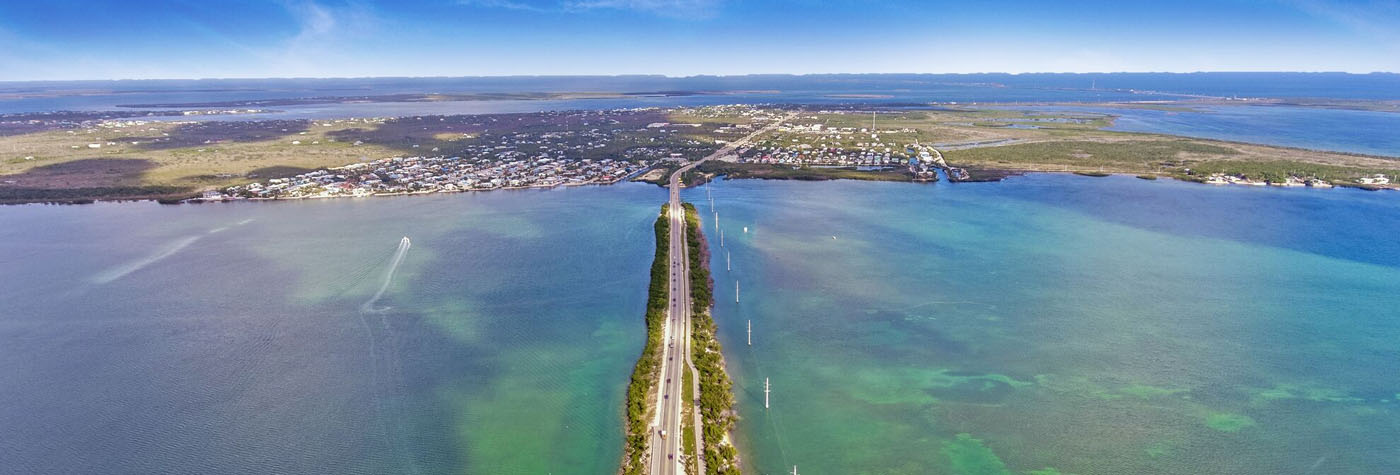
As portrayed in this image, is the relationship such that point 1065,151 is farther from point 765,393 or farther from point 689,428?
point 689,428

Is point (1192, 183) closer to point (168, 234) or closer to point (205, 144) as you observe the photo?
point (168, 234)

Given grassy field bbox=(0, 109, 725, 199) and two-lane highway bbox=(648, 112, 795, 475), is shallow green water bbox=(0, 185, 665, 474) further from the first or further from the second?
grassy field bbox=(0, 109, 725, 199)

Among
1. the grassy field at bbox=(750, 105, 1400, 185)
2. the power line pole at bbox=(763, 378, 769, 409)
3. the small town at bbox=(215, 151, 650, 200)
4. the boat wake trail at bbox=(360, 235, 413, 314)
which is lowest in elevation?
the power line pole at bbox=(763, 378, 769, 409)

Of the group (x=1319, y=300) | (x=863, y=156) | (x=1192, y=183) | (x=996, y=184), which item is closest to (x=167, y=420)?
(x=1319, y=300)

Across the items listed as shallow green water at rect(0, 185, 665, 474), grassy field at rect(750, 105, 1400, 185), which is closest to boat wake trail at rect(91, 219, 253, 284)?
shallow green water at rect(0, 185, 665, 474)

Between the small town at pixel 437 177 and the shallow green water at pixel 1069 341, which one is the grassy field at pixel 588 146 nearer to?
the small town at pixel 437 177

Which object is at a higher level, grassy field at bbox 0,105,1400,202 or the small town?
grassy field at bbox 0,105,1400,202
